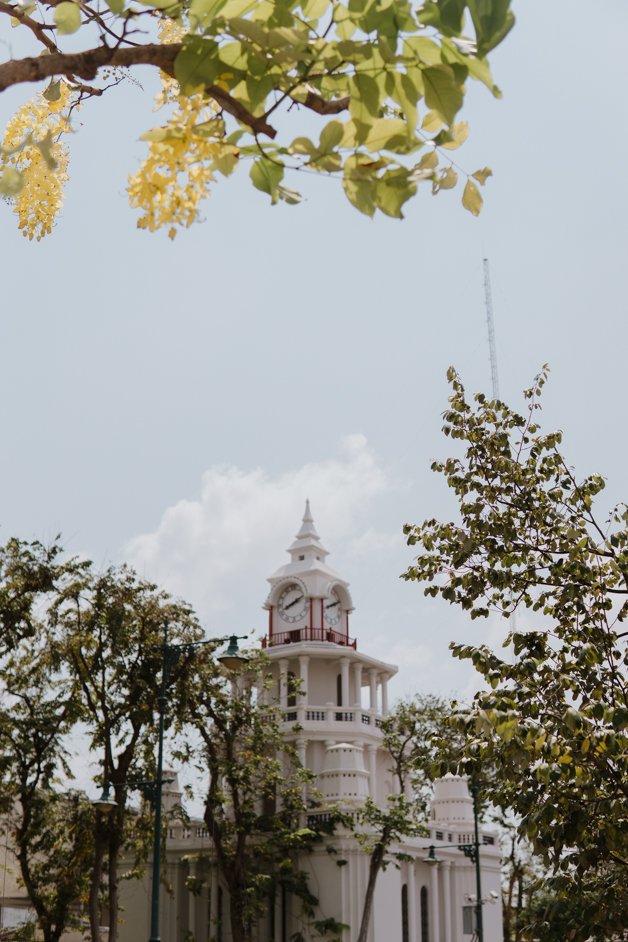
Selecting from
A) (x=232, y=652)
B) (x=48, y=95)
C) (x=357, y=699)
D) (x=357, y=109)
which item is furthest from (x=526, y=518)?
(x=357, y=699)

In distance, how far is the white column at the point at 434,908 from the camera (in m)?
43.0

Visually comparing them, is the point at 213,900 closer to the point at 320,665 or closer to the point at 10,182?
the point at 320,665

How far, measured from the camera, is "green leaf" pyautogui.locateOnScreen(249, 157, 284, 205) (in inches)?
119

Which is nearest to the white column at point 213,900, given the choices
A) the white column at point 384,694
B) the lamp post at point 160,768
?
the white column at point 384,694

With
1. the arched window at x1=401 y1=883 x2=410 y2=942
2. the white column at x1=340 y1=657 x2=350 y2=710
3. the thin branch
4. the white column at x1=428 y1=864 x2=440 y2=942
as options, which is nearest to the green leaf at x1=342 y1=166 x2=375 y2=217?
the thin branch

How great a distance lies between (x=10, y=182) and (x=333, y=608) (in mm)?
47669

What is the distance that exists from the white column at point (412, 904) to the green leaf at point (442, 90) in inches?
1660

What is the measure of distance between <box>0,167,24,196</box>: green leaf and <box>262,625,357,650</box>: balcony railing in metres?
45.6

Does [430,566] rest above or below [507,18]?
above

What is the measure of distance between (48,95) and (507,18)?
2108 millimetres

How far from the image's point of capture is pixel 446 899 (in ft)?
143

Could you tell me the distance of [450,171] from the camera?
3.22m

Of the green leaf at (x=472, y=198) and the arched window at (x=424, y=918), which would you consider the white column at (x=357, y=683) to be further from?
the green leaf at (x=472, y=198)

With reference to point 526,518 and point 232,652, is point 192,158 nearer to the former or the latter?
point 526,518
